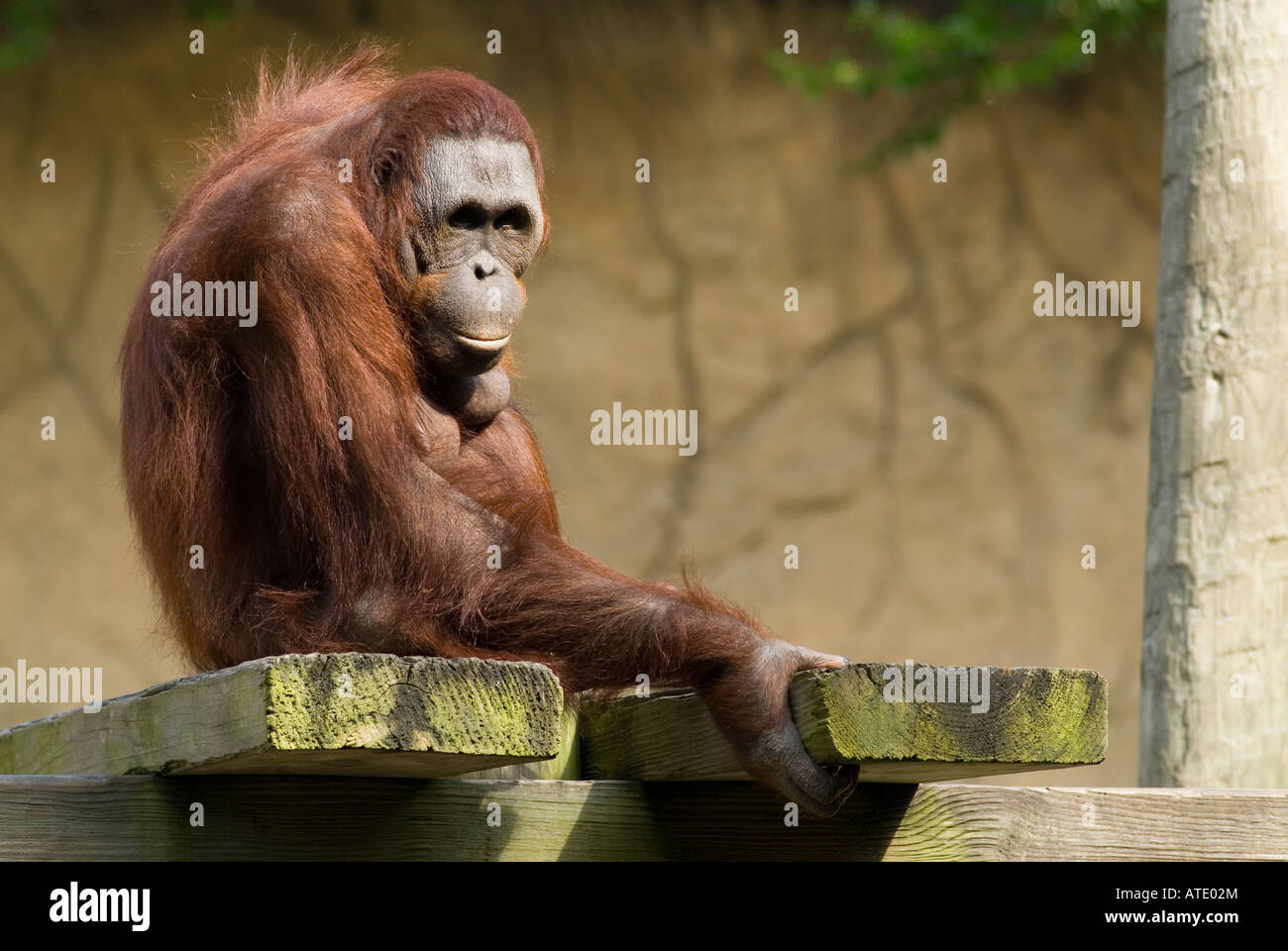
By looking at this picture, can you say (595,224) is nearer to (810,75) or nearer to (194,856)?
(810,75)

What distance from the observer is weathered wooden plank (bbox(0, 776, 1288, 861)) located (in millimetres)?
2293

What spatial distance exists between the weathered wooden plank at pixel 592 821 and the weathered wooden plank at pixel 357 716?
80 millimetres

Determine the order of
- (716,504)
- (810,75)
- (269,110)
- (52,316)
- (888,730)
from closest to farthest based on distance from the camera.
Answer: (888,730) → (269,110) → (810,75) → (52,316) → (716,504)

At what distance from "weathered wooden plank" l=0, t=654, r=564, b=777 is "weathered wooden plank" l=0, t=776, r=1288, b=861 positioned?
0.26ft

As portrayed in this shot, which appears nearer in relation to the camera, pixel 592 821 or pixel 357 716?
pixel 357 716

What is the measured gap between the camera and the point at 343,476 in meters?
2.64

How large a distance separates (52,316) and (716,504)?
3432 millimetres

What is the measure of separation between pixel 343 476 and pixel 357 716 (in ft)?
2.40

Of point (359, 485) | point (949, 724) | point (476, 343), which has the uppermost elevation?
point (476, 343)

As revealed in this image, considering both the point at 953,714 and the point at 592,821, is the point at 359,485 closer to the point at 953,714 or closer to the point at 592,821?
the point at 592,821

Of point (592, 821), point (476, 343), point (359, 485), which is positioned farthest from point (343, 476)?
point (592, 821)

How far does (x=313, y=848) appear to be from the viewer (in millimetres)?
2342

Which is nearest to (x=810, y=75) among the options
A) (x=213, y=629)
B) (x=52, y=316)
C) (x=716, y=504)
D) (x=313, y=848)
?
(x=716, y=504)

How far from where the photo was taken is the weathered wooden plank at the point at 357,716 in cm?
195
